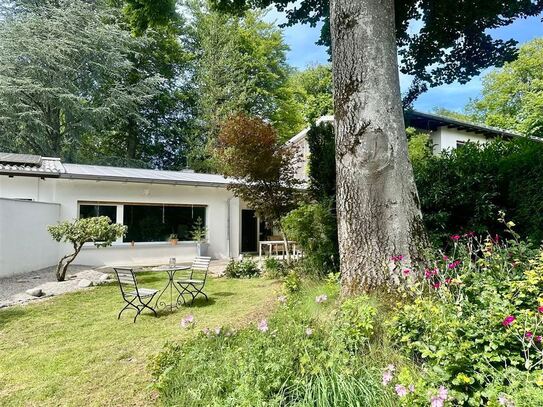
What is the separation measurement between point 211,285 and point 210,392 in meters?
6.32

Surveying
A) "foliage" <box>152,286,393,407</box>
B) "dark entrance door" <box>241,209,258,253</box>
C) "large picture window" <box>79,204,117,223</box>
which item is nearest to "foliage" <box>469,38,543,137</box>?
"dark entrance door" <box>241,209,258,253</box>

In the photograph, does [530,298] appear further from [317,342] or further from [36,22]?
[36,22]

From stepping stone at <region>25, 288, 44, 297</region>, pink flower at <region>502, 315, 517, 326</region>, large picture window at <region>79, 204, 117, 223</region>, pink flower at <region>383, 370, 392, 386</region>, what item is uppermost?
large picture window at <region>79, 204, 117, 223</region>

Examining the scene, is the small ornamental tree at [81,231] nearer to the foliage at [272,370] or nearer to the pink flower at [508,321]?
the foliage at [272,370]

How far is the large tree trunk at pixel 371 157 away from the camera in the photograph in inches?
148

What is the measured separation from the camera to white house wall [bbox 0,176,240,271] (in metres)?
11.4

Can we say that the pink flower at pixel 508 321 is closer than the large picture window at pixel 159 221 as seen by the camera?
Yes

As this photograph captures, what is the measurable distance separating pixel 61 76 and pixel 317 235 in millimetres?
19576

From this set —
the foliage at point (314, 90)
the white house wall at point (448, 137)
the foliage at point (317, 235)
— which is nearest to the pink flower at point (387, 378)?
the foliage at point (317, 235)

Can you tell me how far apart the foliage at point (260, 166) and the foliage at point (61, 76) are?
14.1 m

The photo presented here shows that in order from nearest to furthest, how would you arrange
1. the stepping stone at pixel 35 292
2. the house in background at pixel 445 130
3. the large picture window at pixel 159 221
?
1. the stepping stone at pixel 35 292
2. the large picture window at pixel 159 221
3. the house in background at pixel 445 130

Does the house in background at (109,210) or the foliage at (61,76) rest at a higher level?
the foliage at (61,76)

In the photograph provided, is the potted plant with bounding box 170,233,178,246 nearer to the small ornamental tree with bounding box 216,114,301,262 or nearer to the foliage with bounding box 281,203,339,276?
the small ornamental tree with bounding box 216,114,301,262

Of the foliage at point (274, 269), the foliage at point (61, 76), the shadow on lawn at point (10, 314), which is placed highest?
the foliage at point (61, 76)
